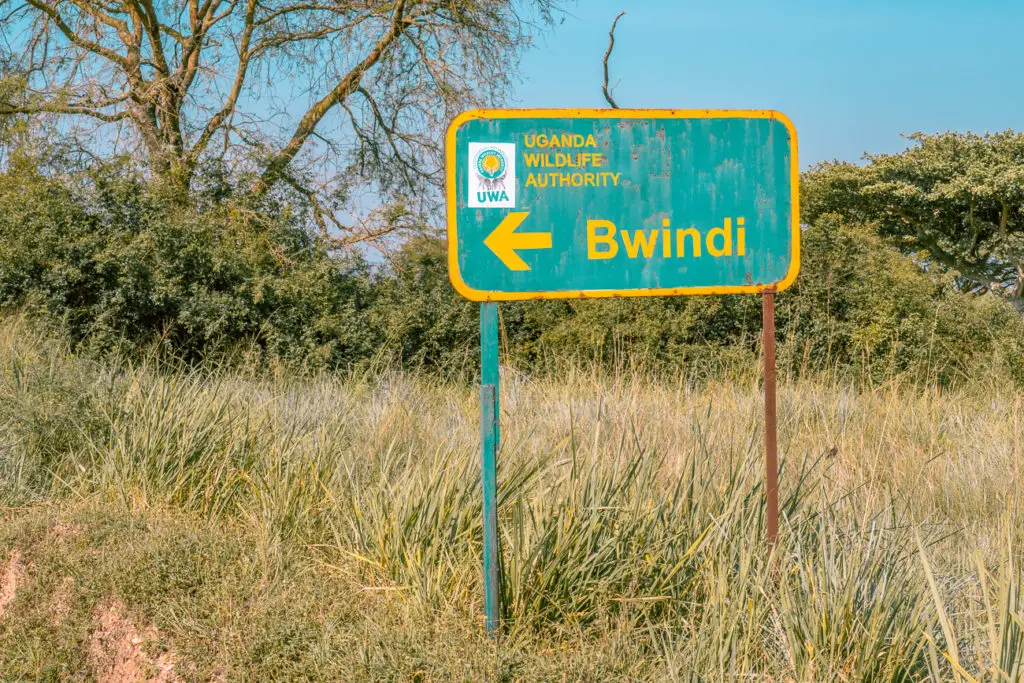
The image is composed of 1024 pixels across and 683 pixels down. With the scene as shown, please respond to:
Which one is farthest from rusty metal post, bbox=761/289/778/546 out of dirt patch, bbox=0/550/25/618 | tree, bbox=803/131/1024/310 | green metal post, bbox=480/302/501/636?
tree, bbox=803/131/1024/310

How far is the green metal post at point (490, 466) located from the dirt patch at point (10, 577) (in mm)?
2422

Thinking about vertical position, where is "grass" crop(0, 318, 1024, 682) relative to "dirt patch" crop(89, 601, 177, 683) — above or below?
above

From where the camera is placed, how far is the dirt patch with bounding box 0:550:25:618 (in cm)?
439

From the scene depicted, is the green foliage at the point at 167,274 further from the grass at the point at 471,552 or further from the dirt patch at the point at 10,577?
the dirt patch at the point at 10,577

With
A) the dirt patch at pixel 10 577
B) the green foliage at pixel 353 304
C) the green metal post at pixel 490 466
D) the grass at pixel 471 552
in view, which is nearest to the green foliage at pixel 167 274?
the green foliage at pixel 353 304

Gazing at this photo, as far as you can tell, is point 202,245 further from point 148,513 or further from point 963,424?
point 963,424

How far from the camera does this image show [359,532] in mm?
4359

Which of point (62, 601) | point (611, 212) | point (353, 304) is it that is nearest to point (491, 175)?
point (611, 212)

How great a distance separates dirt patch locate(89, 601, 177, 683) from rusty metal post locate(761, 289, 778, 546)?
250 cm

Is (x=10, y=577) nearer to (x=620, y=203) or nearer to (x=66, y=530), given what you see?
(x=66, y=530)

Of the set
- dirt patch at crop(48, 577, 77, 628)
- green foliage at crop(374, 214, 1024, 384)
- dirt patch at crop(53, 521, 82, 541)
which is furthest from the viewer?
green foliage at crop(374, 214, 1024, 384)

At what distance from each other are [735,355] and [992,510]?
5890mm

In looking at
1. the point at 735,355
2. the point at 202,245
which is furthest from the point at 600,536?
the point at 202,245

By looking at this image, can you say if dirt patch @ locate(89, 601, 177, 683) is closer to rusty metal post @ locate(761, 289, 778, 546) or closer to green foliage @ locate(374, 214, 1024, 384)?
rusty metal post @ locate(761, 289, 778, 546)
